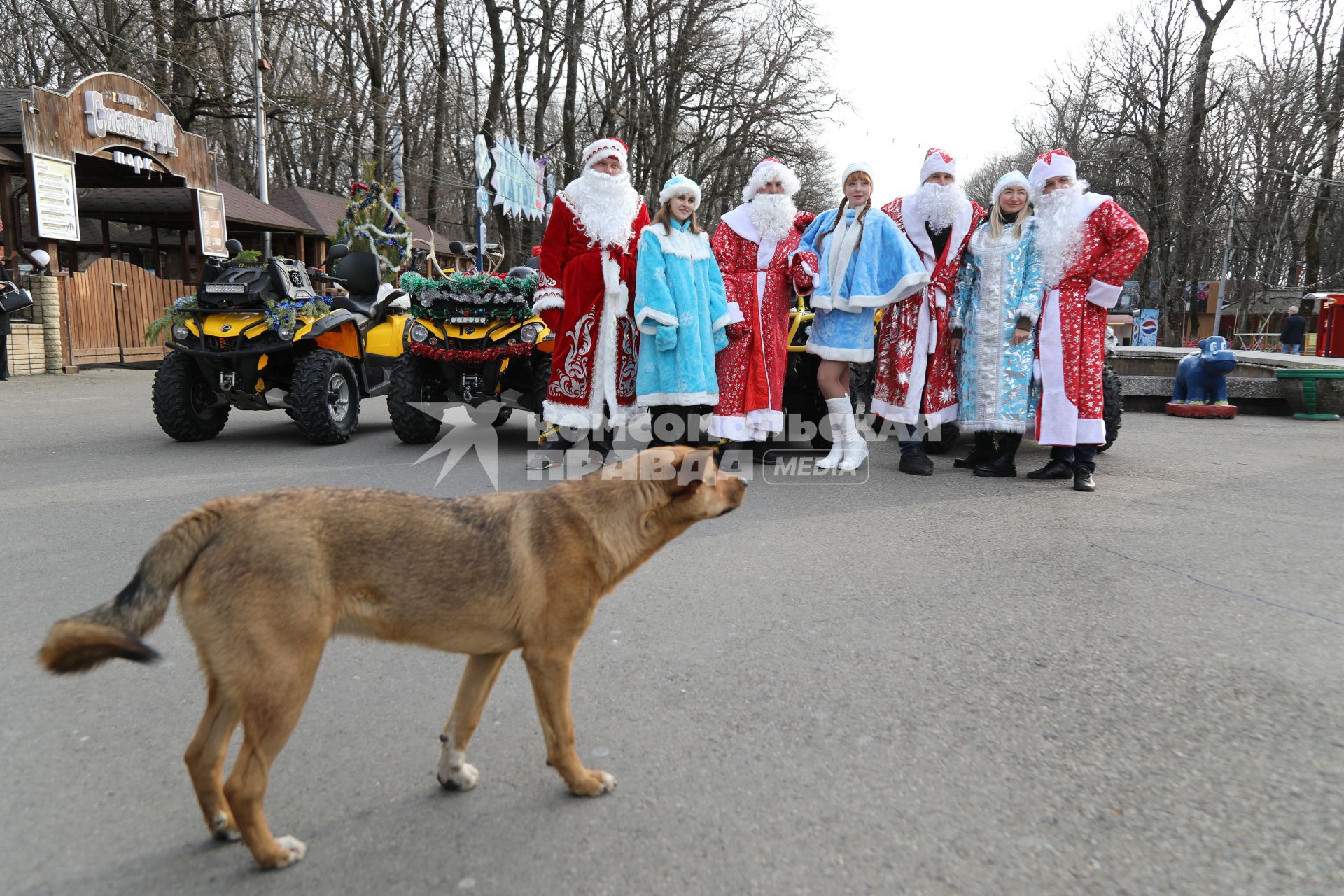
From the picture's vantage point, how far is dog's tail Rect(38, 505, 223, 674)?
1843mm

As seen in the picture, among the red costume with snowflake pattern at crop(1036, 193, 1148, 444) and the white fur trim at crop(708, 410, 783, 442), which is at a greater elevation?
the red costume with snowflake pattern at crop(1036, 193, 1148, 444)

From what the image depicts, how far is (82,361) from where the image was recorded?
55.4 feet

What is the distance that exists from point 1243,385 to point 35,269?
20312mm

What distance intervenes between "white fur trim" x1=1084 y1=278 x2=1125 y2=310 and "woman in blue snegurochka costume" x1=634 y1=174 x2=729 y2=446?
2.86 m

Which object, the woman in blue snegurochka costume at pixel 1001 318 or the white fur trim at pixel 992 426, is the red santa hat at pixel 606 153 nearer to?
the woman in blue snegurochka costume at pixel 1001 318

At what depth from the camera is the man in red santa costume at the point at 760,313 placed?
23.9 feet

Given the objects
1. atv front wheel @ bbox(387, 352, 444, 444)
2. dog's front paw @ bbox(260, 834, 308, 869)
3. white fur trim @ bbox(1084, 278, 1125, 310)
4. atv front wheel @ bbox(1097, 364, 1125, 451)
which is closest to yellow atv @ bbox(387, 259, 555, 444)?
atv front wheel @ bbox(387, 352, 444, 444)

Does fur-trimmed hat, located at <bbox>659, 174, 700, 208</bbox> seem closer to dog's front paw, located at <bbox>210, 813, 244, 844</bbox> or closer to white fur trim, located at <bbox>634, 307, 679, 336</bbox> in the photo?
white fur trim, located at <bbox>634, 307, 679, 336</bbox>

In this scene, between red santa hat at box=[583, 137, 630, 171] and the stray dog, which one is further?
red santa hat at box=[583, 137, 630, 171]

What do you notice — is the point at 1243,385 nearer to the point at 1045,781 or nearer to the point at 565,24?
the point at 1045,781

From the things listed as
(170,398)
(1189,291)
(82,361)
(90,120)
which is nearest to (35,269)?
(82,361)

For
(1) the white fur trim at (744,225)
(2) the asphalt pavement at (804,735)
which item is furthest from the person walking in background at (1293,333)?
(2) the asphalt pavement at (804,735)

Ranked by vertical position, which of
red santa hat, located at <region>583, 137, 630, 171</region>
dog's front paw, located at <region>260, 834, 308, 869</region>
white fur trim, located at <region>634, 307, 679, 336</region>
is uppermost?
red santa hat, located at <region>583, 137, 630, 171</region>

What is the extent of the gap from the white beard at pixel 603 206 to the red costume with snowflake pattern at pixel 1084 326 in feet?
11.4
